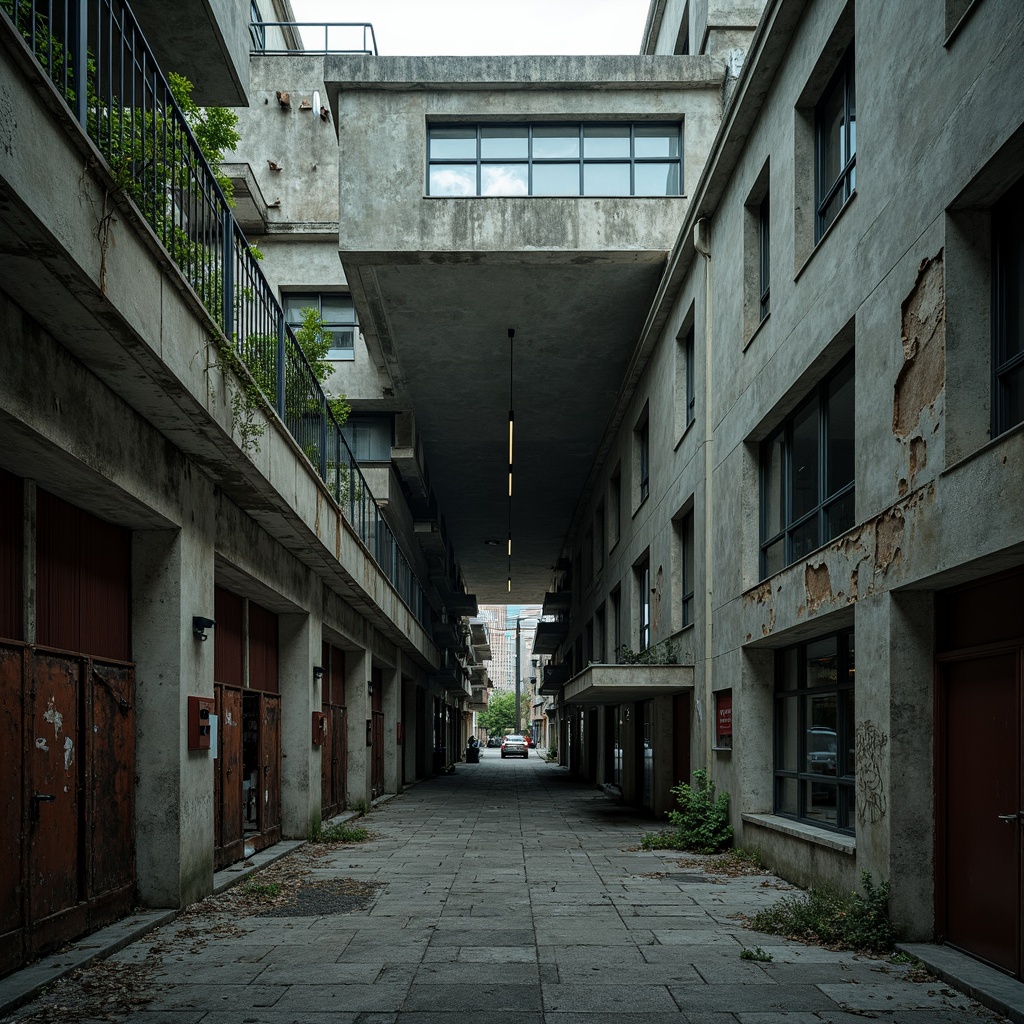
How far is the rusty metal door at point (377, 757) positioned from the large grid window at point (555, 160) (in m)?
12.4

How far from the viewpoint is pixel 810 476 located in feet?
39.7

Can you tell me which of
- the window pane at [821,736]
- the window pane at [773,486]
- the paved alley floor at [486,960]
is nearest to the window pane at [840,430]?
the window pane at [773,486]

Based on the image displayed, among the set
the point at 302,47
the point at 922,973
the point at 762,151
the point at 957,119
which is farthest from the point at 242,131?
the point at 922,973

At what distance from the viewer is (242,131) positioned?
83.7ft

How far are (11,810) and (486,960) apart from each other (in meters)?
3.38

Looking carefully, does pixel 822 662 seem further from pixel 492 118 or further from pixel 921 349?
pixel 492 118

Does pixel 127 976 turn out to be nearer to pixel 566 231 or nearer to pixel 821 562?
pixel 821 562

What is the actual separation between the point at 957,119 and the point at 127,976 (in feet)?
25.8

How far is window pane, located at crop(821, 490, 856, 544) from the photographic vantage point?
10.7 m

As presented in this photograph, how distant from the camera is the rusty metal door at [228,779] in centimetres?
1202

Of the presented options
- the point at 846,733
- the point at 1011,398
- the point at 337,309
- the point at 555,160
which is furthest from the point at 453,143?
the point at 1011,398

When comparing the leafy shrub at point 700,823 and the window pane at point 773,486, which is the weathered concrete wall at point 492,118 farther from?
the leafy shrub at point 700,823

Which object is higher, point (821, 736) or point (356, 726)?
point (821, 736)

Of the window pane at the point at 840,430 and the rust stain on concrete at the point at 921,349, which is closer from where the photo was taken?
the rust stain on concrete at the point at 921,349
